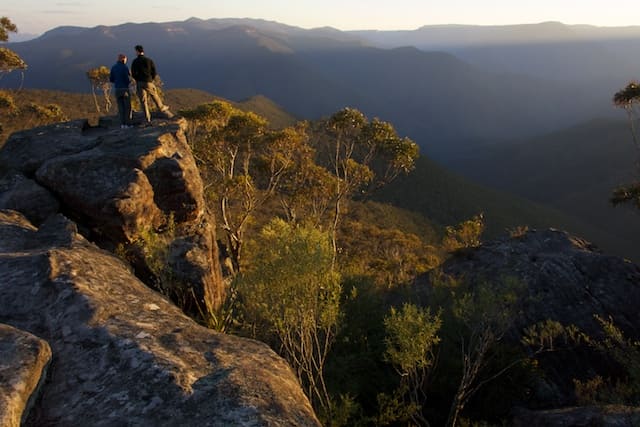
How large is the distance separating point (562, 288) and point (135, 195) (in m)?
18.0

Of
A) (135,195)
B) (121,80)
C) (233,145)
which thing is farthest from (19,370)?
(233,145)

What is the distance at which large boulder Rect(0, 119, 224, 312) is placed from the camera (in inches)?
494

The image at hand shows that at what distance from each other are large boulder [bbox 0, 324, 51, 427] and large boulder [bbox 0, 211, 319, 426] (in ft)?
0.63

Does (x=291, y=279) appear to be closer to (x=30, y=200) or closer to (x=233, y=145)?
(x=30, y=200)

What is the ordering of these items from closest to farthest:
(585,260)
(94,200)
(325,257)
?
(325,257) → (94,200) → (585,260)

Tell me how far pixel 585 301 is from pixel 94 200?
1974 centimetres

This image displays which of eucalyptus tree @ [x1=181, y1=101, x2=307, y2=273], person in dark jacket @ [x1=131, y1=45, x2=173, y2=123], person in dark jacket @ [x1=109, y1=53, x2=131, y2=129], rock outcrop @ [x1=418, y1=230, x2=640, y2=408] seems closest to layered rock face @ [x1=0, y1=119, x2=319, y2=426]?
person in dark jacket @ [x1=109, y1=53, x2=131, y2=129]

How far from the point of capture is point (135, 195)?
13.0 metres

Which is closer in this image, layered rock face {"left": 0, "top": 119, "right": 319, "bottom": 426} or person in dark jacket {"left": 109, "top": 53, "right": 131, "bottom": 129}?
layered rock face {"left": 0, "top": 119, "right": 319, "bottom": 426}

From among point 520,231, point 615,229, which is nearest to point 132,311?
point 520,231

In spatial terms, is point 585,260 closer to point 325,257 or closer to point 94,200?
point 325,257

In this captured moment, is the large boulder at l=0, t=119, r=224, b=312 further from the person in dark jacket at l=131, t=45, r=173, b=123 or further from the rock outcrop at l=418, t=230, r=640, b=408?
the rock outcrop at l=418, t=230, r=640, b=408

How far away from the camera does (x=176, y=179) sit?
46.8 feet

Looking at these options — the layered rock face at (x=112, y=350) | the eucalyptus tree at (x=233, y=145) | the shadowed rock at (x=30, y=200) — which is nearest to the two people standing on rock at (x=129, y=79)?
the shadowed rock at (x=30, y=200)
